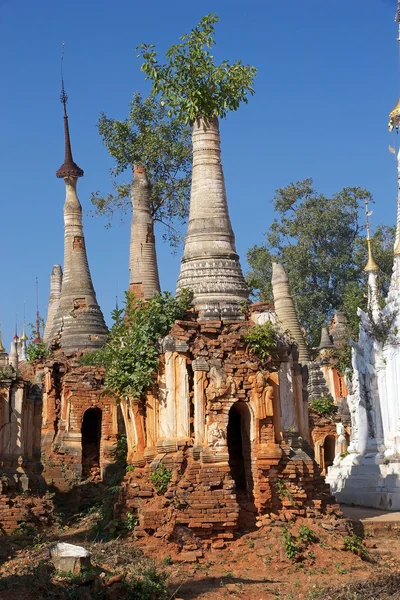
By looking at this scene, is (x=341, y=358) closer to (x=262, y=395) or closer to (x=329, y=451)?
(x=329, y=451)

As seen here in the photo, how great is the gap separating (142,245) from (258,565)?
11.2 meters

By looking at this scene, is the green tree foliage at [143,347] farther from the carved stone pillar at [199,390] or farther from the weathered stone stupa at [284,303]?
the weathered stone stupa at [284,303]

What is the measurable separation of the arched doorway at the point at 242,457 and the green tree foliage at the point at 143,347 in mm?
1604

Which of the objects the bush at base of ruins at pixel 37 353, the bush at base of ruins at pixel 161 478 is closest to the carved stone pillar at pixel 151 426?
the bush at base of ruins at pixel 161 478

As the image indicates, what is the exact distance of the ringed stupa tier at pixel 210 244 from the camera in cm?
1606

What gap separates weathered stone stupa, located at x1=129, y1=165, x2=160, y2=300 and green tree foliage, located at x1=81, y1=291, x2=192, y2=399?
621cm

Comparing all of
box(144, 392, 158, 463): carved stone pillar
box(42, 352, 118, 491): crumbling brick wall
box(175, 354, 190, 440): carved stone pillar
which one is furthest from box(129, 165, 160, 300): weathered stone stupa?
box(175, 354, 190, 440): carved stone pillar

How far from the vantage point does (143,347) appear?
51.7 feet

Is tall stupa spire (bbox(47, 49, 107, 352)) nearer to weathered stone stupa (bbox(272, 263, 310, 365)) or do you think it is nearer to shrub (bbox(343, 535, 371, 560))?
weathered stone stupa (bbox(272, 263, 310, 365))

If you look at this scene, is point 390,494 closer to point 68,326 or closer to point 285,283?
point 285,283

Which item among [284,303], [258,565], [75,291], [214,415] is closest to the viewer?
[258,565]

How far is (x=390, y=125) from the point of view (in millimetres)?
23750

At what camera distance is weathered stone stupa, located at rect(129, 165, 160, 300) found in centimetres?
2269

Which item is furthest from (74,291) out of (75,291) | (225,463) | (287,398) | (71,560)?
(71,560)
